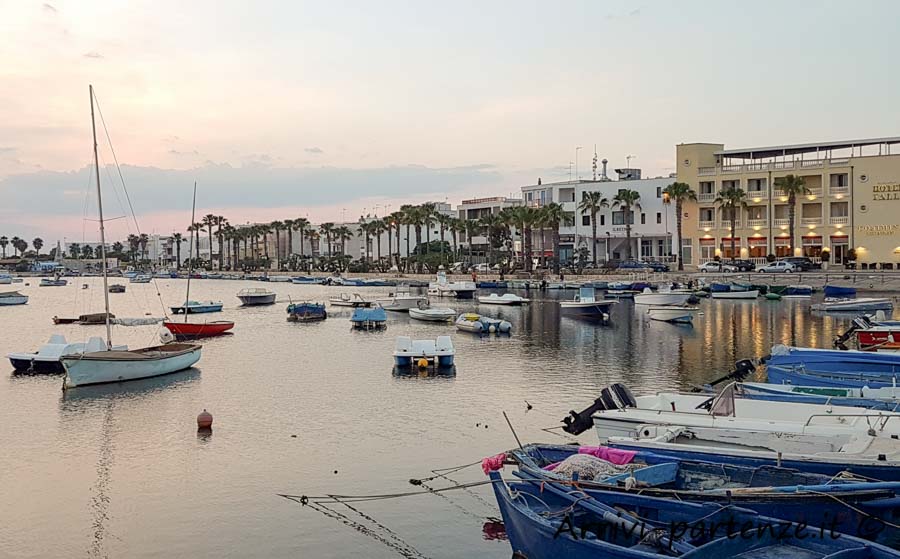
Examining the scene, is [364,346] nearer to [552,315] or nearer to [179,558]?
[552,315]

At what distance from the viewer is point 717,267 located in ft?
331

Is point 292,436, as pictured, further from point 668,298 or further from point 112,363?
point 668,298

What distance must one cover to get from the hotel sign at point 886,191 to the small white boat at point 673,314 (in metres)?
40.5

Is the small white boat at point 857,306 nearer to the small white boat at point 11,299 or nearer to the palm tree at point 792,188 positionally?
the palm tree at point 792,188

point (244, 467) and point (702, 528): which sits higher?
point (702, 528)

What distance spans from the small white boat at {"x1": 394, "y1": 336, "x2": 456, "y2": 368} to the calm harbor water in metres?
1.07

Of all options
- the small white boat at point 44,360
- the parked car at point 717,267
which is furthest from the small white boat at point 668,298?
the small white boat at point 44,360

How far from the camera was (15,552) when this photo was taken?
17.0 metres

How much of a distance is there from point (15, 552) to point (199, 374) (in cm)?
2390

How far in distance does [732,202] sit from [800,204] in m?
7.87

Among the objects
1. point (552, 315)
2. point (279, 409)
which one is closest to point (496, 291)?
point (552, 315)

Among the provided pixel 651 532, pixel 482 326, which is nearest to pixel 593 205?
pixel 482 326

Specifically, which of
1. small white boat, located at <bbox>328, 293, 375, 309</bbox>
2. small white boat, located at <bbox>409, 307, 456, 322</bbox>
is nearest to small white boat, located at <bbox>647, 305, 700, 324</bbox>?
small white boat, located at <bbox>409, 307, 456, 322</bbox>

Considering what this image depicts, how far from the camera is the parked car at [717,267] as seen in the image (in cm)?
9938
